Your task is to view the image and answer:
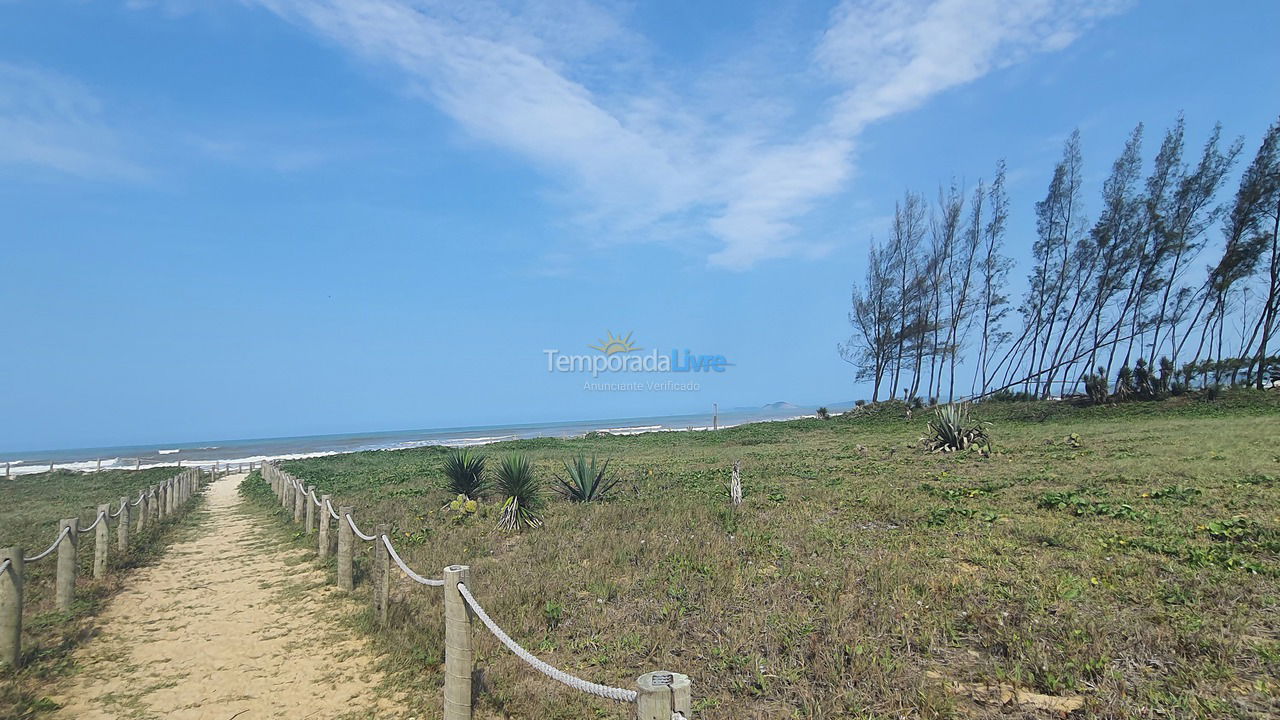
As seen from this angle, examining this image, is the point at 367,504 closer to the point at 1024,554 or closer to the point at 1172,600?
the point at 1024,554

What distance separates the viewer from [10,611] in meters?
5.51

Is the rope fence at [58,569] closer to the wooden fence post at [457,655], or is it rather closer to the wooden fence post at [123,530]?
the wooden fence post at [123,530]

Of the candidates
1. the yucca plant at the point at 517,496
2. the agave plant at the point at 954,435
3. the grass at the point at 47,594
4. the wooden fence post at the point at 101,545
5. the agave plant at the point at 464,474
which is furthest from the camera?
the agave plant at the point at 954,435

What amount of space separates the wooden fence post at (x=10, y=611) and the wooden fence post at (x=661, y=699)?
252 inches

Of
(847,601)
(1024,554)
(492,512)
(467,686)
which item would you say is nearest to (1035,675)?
(847,601)

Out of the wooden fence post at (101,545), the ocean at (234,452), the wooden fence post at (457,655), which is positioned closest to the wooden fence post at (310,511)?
the wooden fence post at (101,545)

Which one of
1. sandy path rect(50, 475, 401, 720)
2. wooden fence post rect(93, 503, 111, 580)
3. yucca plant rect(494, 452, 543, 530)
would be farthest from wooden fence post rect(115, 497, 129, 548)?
yucca plant rect(494, 452, 543, 530)

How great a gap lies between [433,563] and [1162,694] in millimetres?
7303

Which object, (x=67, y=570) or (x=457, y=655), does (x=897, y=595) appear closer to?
(x=457, y=655)

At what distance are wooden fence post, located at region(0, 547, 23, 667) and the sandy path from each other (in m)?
0.49

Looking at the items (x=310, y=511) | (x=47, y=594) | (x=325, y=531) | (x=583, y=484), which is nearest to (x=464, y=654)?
(x=325, y=531)

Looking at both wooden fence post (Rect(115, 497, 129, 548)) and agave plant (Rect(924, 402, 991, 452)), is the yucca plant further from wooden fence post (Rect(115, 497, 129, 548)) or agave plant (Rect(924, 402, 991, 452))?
agave plant (Rect(924, 402, 991, 452))

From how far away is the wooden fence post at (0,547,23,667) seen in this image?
5465mm

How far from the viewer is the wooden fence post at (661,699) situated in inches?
92.7
